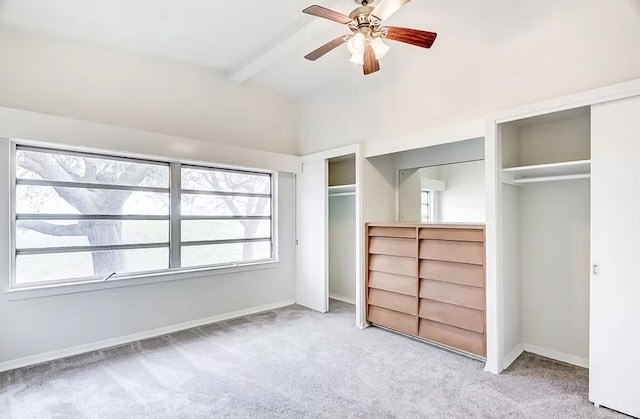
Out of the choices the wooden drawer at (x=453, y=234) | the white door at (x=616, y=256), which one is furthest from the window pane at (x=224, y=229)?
the white door at (x=616, y=256)

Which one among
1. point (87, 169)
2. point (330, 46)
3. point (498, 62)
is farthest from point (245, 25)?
point (498, 62)

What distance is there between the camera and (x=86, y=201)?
3.30 m

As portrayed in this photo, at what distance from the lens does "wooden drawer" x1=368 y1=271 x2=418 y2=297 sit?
134 inches

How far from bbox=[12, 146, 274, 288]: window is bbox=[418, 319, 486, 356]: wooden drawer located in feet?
8.00

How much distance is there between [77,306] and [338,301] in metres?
3.30

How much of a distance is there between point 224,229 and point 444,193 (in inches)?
110

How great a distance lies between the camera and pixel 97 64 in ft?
10.9

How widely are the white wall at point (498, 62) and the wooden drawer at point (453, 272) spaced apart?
137 centimetres

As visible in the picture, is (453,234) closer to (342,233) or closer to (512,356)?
(512,356)

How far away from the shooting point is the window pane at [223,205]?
4.03 meters

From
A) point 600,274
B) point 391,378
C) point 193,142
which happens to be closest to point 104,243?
point 193,142

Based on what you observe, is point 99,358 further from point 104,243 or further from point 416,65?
point 416,65

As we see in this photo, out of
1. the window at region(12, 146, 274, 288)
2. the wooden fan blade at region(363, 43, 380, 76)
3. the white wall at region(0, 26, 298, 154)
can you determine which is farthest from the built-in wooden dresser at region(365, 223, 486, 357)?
the white wall at region(0, 26, 298, 154)

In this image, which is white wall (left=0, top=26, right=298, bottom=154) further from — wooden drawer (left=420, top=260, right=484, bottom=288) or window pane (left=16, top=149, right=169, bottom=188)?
wooden drawer (left=420, top=260, right=484, bottom=288)
